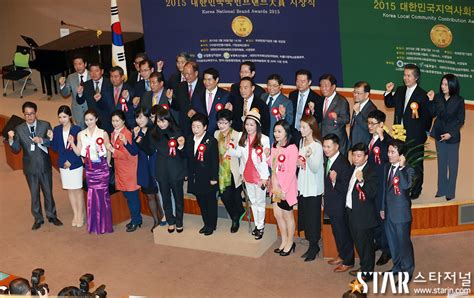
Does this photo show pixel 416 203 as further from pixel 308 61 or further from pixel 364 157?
pixel 308 61

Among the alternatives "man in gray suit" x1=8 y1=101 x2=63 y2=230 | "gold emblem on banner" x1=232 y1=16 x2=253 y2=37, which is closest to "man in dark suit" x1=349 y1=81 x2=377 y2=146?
"man in gray suit" x1=8 y1=101 x2=63 y2=230

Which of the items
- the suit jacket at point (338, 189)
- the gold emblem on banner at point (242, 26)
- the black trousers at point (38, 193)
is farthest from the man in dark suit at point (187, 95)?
the gold emblem on banner at point (242, 26)

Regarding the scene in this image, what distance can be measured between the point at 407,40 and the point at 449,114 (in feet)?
10.2

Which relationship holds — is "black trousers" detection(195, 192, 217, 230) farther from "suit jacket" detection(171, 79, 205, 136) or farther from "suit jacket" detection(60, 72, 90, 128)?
"suit jacket" detection(60, 72, 90, 128)

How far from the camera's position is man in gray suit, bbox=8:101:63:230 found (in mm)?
9203

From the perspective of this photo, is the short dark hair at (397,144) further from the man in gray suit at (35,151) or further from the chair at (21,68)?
the chair at (21,68)

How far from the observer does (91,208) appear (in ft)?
30.1

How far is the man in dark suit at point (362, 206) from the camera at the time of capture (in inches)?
289

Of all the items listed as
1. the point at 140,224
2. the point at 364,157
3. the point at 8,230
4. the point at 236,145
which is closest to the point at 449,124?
the point at 364,157

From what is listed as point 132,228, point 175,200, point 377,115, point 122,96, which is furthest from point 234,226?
point 122,96

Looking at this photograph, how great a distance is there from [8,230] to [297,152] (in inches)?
142

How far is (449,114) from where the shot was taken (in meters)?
8.51

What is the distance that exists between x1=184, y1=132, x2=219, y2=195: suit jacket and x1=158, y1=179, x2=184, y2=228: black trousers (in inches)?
8.6

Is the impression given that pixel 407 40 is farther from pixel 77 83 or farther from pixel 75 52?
pixel 75 52
